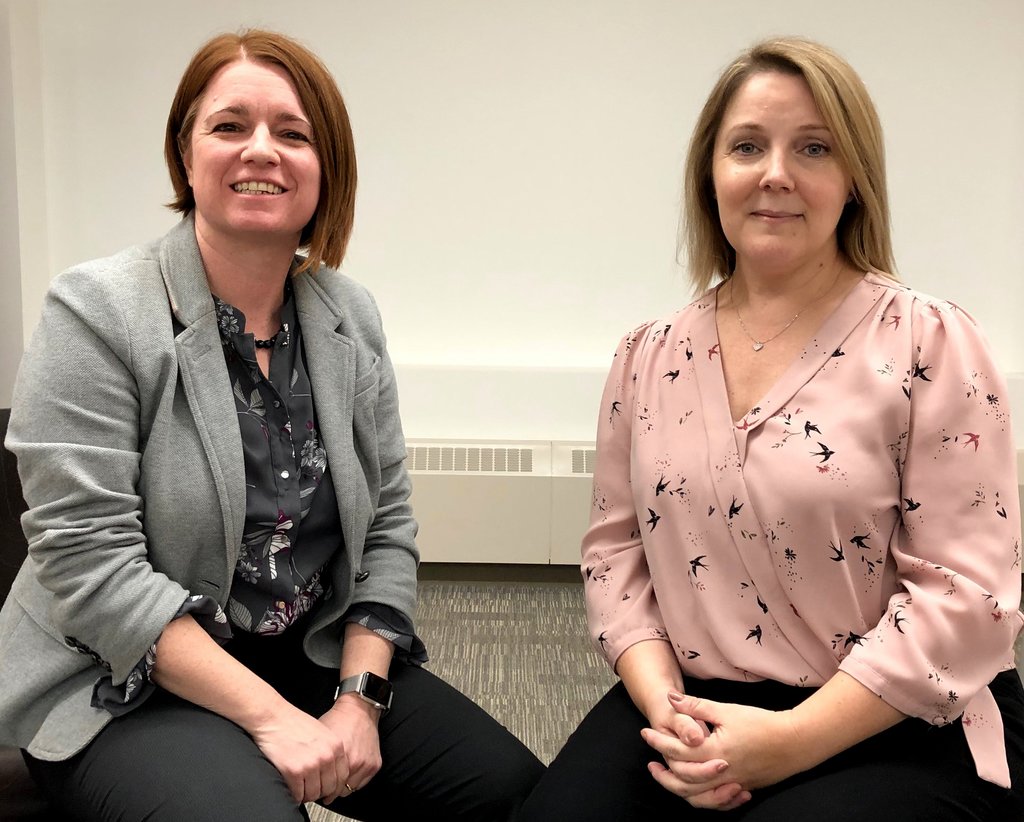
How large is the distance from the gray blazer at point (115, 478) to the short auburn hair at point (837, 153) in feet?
2.31

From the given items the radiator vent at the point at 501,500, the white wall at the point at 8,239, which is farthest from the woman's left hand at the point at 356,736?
the white wall at the point at 8,239

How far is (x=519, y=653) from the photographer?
3184mm

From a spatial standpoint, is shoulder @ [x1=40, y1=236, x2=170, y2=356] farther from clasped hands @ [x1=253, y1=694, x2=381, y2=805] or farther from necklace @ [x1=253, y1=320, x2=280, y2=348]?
clasped hands @ [x1=253, y1=694, x2=381, y2=805]

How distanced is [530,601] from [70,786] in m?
2.53

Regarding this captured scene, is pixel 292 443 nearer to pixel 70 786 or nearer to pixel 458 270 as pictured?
pixel 70 786

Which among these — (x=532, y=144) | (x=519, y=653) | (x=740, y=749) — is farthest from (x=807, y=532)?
(x=532, y=144)

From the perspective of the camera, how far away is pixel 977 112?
383cm

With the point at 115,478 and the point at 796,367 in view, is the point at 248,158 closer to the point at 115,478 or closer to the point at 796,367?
the point at 115,478

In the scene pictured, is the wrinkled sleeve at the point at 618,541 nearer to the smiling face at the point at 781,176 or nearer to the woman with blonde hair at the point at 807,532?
the woman with blonde hair at the point at 807,532

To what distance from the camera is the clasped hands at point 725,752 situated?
126 cm

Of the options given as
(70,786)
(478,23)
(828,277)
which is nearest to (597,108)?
(478,23)

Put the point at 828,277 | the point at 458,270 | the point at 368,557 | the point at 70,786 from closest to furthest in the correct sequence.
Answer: the point at 70,786, the point at 828,277, the point at 368,557, the point at 458,270

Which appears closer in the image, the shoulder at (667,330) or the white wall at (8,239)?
the shoulder at (667,330)

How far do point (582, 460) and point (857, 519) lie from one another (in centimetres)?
247
